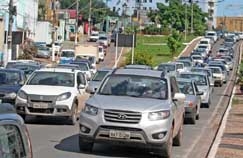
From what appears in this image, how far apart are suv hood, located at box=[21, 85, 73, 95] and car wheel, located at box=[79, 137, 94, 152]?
5.58 meters

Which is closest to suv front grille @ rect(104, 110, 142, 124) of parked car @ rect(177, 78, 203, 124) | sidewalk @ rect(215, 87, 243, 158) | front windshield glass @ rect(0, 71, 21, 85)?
sidewalk @ rect(215, 87, 243, 158)

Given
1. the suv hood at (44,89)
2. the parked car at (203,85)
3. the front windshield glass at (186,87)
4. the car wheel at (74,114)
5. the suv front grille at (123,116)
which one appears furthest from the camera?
the parked car at (203,85)

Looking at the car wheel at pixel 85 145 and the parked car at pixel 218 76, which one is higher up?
the car wheel at pixel 85 145

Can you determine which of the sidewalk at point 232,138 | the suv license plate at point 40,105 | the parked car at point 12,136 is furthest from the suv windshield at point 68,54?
the parked car at point 12,136

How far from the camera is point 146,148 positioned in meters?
14.4

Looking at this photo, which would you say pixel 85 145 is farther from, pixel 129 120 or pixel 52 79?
pixel 52 79

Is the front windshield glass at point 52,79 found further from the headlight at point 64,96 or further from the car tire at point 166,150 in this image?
the car tire at point 166,150

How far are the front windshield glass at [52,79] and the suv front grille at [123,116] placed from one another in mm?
7520

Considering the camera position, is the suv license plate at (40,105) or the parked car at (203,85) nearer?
the suv license plate at (40,105)

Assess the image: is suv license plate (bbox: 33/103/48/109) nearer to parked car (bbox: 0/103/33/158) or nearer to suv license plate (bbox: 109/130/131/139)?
suv license plate (bbox: 109/130/131/139)

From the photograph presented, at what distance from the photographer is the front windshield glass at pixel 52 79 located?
21359mm

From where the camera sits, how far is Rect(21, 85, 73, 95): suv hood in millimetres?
20281

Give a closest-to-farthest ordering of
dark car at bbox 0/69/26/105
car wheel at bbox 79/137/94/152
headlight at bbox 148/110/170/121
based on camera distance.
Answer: headlight at bbox 148/110/170/121
car wheel at bbox 79/137/94/152
dark car at bbox 0/69/26/105

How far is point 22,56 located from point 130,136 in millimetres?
62399
